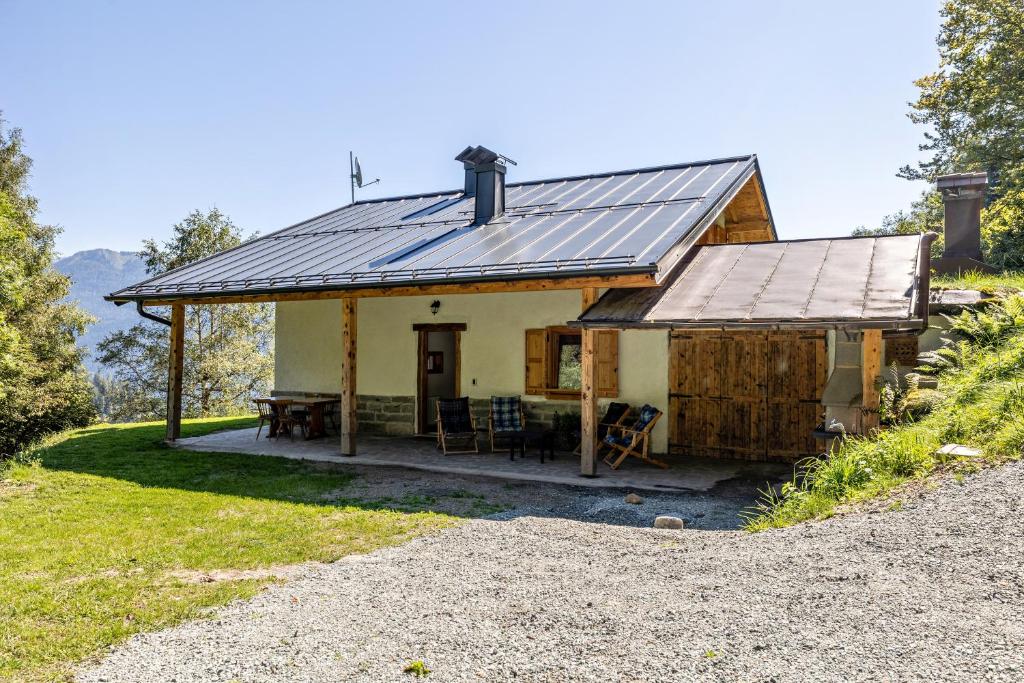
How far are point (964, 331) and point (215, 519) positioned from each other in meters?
8.97

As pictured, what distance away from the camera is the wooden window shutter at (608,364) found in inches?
372

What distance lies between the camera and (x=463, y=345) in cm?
1070

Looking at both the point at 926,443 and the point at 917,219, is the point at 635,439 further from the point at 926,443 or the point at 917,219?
the point at 917,219

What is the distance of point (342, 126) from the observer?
702 inches

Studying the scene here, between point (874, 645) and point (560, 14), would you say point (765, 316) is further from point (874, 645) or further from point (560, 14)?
point (560, 14)

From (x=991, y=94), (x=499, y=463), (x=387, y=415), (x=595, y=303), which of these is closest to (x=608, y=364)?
(x=595, y=303)

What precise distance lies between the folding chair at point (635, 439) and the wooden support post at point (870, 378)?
254 centimetres

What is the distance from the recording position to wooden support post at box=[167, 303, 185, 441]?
399 inches

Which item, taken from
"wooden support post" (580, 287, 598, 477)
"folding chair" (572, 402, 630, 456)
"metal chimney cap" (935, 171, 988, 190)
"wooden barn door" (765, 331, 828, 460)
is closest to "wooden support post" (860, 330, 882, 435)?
"wooden barn door" (765, 331, 828, 460)

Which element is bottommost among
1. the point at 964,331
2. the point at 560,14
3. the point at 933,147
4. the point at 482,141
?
the point at 964,331

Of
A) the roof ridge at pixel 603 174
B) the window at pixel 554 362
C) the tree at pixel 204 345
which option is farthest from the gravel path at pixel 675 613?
the tree at pixel 204 345

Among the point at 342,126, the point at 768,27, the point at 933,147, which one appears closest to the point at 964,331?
the point at 768,27

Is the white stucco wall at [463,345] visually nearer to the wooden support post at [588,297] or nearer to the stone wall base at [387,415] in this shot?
the stone wall base at [387,415]

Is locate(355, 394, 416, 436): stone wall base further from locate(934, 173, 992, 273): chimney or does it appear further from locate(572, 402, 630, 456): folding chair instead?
locate(934, 173, 992, 273): chimney
